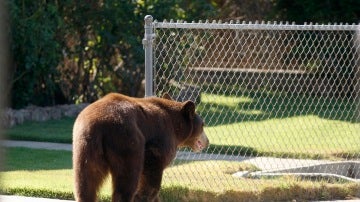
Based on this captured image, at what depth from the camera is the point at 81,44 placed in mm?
17078

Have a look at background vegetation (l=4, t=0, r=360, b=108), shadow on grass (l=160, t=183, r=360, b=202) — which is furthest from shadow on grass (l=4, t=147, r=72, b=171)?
background vegetation (l=4, t=0, r=360, b=108)

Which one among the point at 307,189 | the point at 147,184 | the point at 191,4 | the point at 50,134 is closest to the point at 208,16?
the point at 191,4

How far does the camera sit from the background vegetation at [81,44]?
600 inches

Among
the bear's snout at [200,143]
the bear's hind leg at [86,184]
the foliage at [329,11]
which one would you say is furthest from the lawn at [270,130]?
the bear's hind leg at [86,184]

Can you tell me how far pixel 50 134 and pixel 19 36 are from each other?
227 centimetres

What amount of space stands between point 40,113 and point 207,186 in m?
8.14

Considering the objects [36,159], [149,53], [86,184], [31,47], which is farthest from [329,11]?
[86,184]

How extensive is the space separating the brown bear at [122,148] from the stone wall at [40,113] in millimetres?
8181

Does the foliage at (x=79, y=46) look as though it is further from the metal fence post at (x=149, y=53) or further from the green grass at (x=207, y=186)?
the metal fence post at (x=149, y=53)

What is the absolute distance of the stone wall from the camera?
15.0 meters

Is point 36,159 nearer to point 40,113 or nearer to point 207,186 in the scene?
point 207,186

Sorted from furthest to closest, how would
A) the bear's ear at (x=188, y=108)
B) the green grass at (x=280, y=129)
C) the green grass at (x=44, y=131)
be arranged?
the green grass at (x=44, y=131) < the green grass at (x=280, y=129) < the bear's ear at (x=188, y=108)

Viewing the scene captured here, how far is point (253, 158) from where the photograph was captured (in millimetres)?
11297

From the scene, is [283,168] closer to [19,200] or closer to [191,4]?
[19,200]
